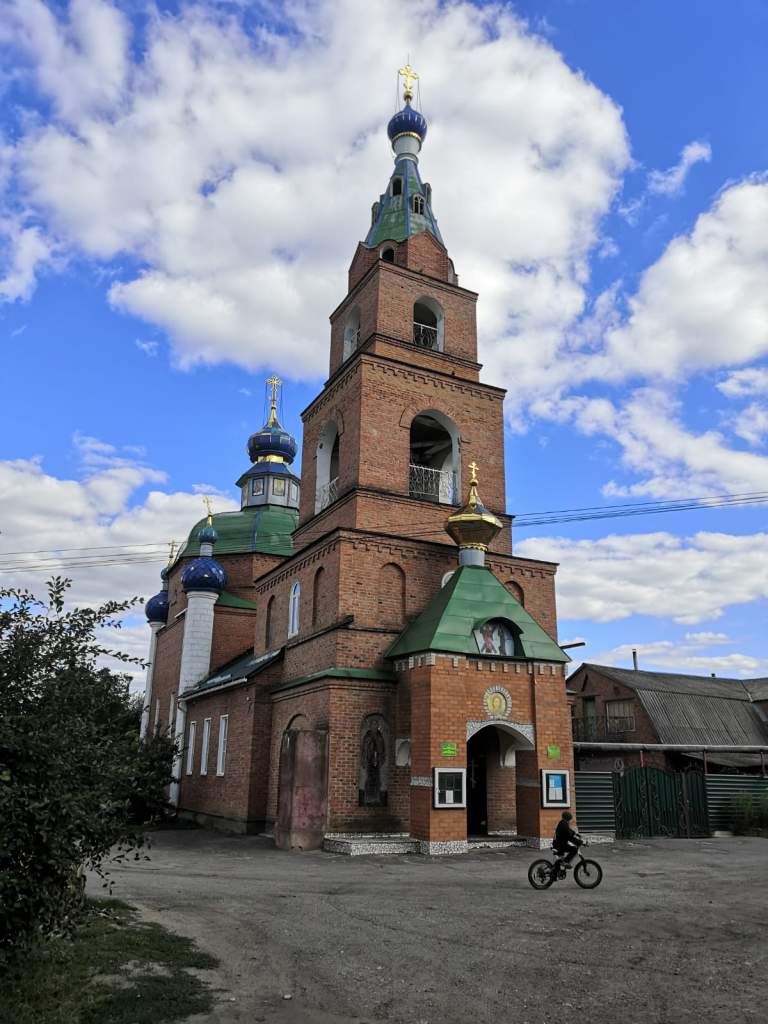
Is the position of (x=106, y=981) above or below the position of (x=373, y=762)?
below

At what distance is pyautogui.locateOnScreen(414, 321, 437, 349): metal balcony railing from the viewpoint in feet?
70.1

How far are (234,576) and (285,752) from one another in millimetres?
14572

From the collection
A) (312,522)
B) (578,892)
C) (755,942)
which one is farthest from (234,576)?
(755,942)

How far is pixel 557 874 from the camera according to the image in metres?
10.7

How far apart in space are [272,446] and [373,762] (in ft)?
69.9

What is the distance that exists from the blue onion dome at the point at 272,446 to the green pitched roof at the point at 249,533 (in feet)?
12.6

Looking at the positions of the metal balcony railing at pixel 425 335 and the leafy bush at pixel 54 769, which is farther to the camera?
the metal balcony railing at pixel 425 335

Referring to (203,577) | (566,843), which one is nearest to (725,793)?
(566,843)

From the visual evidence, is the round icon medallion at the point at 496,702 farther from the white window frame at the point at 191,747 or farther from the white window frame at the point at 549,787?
the white window frame at the point at 191,747

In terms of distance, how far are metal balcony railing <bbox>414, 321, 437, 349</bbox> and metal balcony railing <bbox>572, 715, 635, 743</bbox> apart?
1997 centimetres

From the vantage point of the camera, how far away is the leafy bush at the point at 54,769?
15.7ft

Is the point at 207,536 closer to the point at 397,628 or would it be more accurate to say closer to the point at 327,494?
the point at 327,494

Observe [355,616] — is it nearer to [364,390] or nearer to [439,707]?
[439,707]

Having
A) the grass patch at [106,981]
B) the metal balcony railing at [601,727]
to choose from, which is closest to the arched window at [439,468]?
the grass patch at [106,981]
